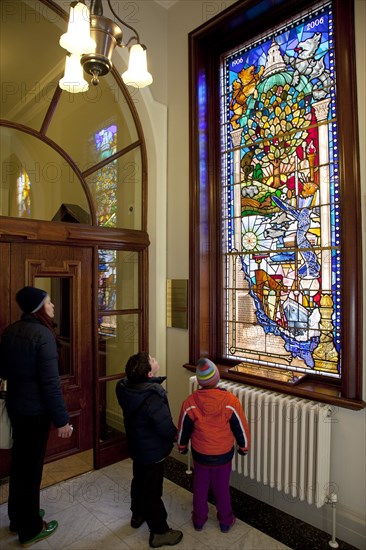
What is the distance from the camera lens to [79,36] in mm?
1395

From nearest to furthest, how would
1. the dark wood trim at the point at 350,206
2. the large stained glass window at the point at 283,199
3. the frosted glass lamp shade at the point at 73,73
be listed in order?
the frosted glass lamp shade at the point at 73,73, the dark wood trim at the point at 350,206, the large stained glass window at the point at 283,199

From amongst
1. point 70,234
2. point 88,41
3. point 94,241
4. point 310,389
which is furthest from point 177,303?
point 88,41

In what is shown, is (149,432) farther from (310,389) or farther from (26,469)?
(310,389)

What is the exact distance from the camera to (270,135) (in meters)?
2.71

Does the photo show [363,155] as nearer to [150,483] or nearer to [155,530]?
[150,483]

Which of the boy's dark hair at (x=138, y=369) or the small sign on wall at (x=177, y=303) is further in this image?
the small sign on wall at (x=177, y=303)

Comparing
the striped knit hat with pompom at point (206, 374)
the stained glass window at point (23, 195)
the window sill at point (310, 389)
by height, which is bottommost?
the window sill at point (310, 389)

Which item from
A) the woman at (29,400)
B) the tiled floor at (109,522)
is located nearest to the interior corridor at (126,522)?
the tiled floor at (109,522)

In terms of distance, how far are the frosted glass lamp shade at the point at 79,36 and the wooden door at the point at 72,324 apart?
4.92ft

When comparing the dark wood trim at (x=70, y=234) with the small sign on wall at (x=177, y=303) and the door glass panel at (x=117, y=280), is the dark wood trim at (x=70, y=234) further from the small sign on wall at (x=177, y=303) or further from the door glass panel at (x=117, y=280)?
the small sign on wall at (x=177, y=303)

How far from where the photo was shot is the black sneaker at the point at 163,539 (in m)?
2.04

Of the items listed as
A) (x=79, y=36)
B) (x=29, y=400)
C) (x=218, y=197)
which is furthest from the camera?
(x=218, y=197)

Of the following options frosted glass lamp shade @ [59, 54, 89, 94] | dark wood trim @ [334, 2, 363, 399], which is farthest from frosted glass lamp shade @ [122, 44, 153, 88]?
A: dark wood trim @ [334, 2, 363, 399]

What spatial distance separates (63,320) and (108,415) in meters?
0.91
